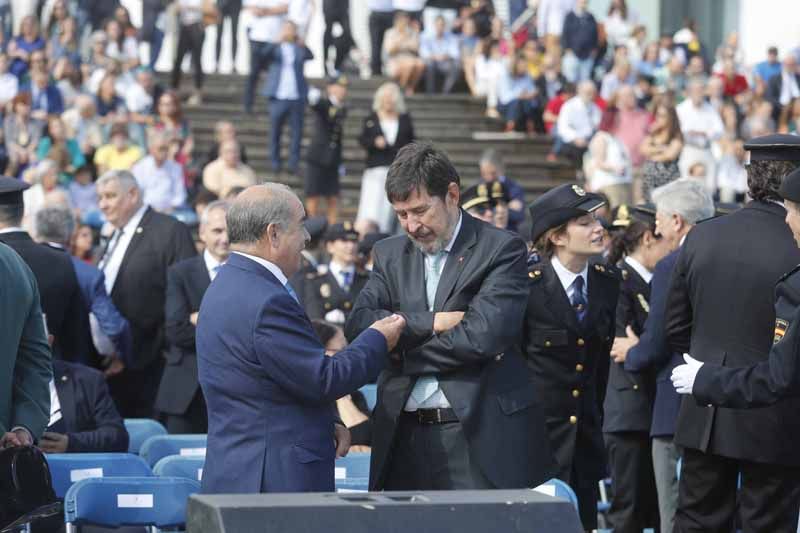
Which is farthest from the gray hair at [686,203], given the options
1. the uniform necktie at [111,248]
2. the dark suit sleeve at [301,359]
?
the uniform necktie at [111,248]

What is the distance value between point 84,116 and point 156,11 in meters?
5.08

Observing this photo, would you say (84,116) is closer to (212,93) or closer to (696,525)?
(212,93)

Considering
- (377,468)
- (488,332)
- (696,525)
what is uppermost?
(488,332)

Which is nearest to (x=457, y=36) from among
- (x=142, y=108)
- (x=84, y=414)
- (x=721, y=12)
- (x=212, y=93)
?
(x=212, y=93)

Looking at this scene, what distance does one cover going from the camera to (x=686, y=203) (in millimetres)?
7910

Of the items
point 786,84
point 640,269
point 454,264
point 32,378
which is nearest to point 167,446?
point 32,378

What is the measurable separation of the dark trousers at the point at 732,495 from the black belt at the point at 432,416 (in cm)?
135

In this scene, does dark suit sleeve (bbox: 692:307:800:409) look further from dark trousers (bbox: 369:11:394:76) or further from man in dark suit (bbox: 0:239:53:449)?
dark trousers (bbox: 369:11:394:76)

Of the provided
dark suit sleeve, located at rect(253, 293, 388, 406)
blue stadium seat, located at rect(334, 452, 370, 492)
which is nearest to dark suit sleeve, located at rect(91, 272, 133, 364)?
blue stadium seat, located at rect(334, 452, 370, 492)

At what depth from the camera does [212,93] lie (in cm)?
2205

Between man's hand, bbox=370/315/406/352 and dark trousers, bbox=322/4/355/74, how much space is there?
671 inches

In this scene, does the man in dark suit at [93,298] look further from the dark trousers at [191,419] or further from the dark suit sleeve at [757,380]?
the dark suit sleeve at [757,380]

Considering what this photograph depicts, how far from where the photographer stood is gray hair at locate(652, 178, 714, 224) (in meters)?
7.90

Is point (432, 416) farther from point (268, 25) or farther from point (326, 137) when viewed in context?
point (268, 25)
